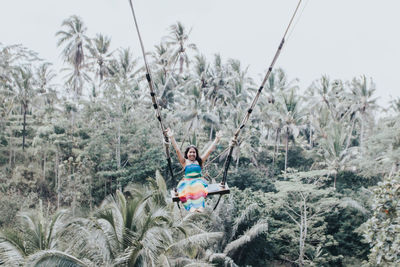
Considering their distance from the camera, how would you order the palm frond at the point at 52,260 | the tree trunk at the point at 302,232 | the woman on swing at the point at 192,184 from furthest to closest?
the tree trunk at the point at 302,232 → the palm frond at the point at 52,260 → the woman on swing at the point at 192,184

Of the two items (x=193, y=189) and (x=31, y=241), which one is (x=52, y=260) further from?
(x=193, y=189)

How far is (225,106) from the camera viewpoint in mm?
31375

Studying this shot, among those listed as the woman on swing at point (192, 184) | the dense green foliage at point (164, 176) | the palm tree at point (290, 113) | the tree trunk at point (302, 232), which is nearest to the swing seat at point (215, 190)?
the woman on swing at point (192, 184)

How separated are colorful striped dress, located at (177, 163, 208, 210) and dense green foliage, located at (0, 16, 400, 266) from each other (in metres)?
3.15

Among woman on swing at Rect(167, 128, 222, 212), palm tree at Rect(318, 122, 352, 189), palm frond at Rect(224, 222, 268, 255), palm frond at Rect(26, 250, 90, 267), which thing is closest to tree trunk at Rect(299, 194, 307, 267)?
palm frond at Rect(224, 222, 268, 255)

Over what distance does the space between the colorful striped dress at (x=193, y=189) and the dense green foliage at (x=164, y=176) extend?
10.3 ft

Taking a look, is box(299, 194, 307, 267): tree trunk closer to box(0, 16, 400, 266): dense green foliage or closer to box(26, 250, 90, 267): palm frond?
box(0, 16, 400, 266): dense green foliage

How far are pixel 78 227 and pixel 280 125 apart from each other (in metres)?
19.2

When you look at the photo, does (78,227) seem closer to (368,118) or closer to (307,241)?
(307,241)

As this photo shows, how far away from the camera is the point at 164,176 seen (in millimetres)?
21641

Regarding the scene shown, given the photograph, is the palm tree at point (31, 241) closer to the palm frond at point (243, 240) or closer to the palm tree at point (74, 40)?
the palm frond at point (243, 240)

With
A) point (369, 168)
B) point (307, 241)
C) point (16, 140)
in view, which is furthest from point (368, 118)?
point (16, 140)

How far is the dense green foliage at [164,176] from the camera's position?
9055mm

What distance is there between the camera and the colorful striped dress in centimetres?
532
